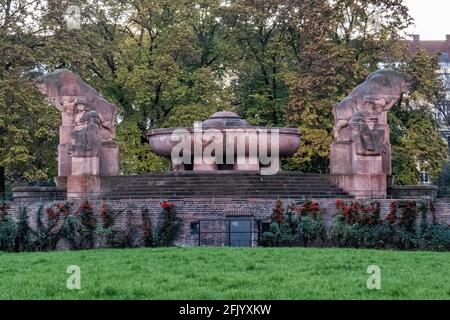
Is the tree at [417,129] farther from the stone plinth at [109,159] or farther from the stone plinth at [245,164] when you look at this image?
the stone plinth at [109,159]

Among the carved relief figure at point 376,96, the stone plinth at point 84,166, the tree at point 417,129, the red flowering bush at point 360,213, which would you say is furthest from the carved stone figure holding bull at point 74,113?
the tree at point 417,129

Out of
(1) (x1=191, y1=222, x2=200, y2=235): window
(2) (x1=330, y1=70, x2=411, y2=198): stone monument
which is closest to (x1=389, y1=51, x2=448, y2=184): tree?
(2) (x1=330, y1=70, x2=411, y2=198): stone monument

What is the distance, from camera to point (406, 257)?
15859 mm

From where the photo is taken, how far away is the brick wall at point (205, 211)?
19969 mm

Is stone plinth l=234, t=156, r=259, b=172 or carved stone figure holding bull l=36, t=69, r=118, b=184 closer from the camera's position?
carved stone figure holding bull l=36, t=69, r=118, b=184

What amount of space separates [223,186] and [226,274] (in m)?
10.3

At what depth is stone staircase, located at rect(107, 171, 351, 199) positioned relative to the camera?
2222 centimetres

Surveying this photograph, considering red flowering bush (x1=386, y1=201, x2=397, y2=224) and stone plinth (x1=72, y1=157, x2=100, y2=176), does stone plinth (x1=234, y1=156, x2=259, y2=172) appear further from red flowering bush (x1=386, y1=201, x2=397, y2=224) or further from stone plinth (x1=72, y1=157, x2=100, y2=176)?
red flowering bush (x1=386, y1=201, x2=397, y2=224)

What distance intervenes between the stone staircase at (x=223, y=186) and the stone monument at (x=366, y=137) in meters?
0.62

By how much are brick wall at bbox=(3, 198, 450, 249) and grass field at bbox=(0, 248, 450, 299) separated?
2.63 metres
